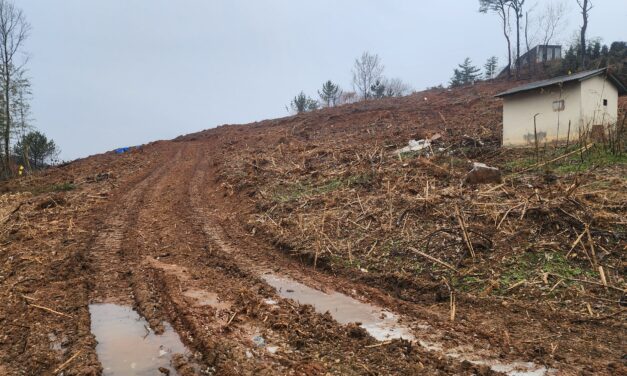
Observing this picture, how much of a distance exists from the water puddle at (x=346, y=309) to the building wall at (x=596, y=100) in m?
11.0


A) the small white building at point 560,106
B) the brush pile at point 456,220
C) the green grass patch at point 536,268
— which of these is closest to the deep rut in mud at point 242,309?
the brush pile at point 456,220

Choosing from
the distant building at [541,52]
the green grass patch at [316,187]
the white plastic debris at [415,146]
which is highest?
the distant building at [541,52]

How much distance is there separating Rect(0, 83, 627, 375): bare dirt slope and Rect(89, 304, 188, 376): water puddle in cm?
12

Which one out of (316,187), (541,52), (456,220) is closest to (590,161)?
(456,220)

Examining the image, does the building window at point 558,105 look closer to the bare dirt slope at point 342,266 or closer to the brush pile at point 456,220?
the brush pile at point 456,220

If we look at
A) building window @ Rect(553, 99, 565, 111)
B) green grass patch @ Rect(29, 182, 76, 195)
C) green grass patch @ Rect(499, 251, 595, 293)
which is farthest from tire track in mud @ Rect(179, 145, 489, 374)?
building window @ Rect(553, 99, 565, 111)

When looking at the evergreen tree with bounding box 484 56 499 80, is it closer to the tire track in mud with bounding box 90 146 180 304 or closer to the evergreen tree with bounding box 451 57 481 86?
the evergreen tree with bounding box 451 57 481 86

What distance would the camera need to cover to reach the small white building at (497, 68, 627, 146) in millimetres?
12816

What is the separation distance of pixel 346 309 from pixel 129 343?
2.32 metres

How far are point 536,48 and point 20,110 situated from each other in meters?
42.6

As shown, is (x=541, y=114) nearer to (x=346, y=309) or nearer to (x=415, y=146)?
(x=415, y=146)

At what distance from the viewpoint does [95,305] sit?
4.91 m

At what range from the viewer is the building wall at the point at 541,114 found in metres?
12.9

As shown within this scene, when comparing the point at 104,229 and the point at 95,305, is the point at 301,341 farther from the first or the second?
the point at 104,229
